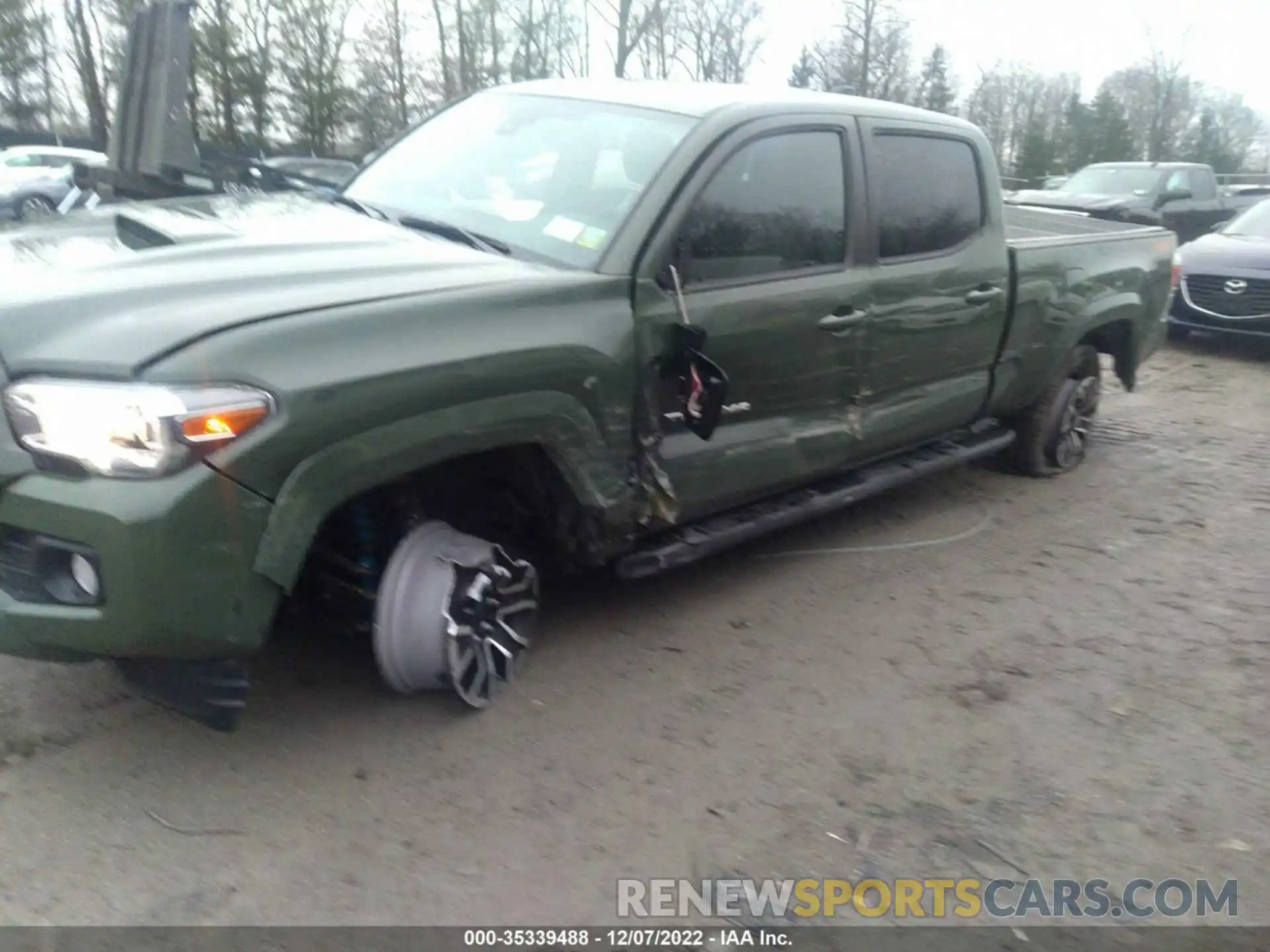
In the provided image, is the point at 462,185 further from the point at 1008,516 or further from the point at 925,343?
the point at 1008,516

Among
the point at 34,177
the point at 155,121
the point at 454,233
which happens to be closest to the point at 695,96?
the point at 454,233

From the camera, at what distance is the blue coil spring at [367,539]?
3.32m

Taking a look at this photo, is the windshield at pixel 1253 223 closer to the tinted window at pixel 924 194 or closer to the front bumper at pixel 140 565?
the tinted window at pixel 924 194

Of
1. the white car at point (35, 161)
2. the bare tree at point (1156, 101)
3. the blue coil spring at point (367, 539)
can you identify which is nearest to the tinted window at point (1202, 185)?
the blue coil spring at point (367, 539)

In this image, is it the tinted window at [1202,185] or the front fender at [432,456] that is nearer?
the front fender at [432,456]

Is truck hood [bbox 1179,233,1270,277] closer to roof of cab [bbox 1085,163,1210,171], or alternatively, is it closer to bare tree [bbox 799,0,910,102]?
roof of cab [bbox 1085,163,1210,171]

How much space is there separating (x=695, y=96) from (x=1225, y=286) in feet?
25.6

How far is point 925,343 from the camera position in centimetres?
486

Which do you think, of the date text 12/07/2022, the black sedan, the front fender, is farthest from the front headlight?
the black sedan

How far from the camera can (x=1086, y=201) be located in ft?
48.5

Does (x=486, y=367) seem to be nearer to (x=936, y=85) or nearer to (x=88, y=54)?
(x=88, y=54)

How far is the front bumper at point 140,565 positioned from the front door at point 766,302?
1.47 m

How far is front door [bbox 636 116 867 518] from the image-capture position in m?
3.81

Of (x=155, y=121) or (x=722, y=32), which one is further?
(x=722, y=32)
